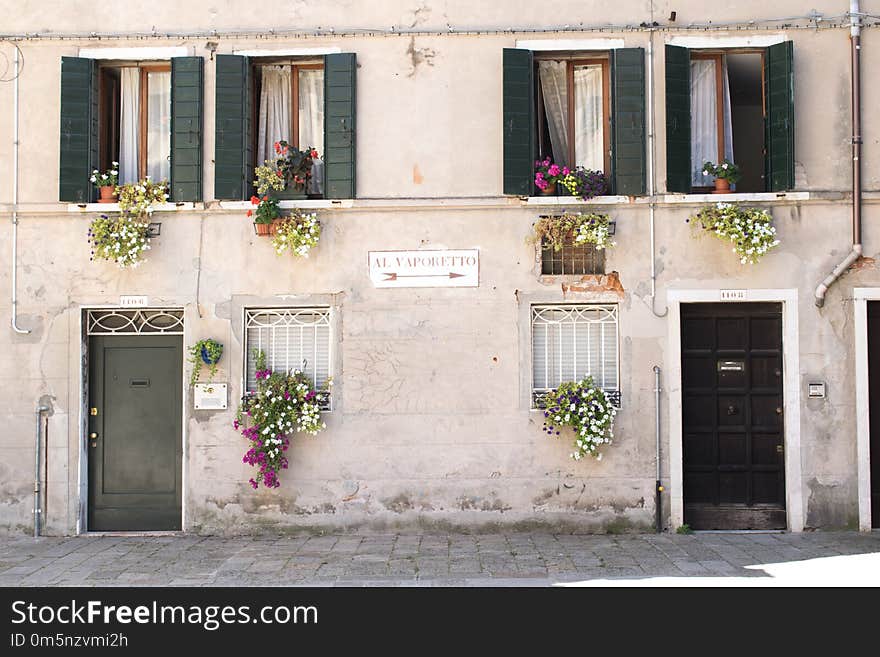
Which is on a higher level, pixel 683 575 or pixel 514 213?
pixel 514 213

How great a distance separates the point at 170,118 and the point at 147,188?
2.76 feet

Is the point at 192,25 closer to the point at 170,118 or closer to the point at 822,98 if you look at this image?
Result: the point at 170,118

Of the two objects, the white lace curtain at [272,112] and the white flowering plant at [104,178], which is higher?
the white lace curtain at [272,112]

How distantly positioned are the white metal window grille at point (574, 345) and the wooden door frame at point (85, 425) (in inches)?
153

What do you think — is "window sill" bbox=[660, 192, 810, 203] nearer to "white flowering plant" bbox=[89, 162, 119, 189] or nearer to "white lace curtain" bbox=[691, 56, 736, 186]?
"white lace curtain" bbox=[691, 56, 736, 186]

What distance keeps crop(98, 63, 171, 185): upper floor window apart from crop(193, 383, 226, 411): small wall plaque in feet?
8.14

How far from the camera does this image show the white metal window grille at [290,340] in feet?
33.7

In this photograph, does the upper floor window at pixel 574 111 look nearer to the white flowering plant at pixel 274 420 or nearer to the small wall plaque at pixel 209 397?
the white flowering plant at pixel 274 420

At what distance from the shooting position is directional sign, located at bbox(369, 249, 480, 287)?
10.1m

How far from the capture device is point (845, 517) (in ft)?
32.5

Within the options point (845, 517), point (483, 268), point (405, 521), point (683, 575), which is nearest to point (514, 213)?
point (483, 268)

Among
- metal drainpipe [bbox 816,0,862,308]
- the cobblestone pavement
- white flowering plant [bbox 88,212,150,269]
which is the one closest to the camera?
the cobblestone pavement

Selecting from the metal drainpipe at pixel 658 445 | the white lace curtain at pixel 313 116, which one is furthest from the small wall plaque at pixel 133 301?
the metal drainpipe at pixel 658 445

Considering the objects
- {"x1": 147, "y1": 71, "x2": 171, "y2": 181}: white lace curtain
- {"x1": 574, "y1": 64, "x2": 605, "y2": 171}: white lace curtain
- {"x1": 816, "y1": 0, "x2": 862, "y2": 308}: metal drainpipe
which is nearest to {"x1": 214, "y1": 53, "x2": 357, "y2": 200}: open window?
{"x1": 147, "y1": 71, "x2": 171, "y2": 181}: white lace curtain
